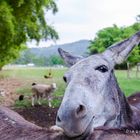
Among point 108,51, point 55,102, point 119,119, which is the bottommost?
point 55,102

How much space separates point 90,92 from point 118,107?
1.27 metres

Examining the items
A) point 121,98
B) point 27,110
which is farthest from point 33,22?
point 121,98

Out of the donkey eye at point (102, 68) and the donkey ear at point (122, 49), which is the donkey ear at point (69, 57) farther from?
the donkey eye at point (102, 68)

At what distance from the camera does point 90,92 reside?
340 cm

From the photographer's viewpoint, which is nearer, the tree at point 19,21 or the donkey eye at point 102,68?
the donkey eye at point 102,68

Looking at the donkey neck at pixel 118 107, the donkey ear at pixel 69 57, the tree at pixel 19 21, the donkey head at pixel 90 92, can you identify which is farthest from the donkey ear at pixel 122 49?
the tree at pixel 19 21

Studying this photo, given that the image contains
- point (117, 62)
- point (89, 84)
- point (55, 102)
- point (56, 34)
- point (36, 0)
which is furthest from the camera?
point (56, 34)

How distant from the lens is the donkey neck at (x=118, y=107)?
4383 mm

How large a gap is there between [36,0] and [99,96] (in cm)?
1613

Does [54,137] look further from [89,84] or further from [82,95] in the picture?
[89,84]

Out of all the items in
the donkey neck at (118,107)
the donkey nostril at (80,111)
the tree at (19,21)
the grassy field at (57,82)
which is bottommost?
the grassy field at (57,82)

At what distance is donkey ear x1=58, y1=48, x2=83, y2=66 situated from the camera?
14.6 feet

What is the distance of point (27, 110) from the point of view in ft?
47.1

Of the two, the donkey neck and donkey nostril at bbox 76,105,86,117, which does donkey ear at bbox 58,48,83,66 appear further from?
donkey nostril at bbox 76,105,86,117
